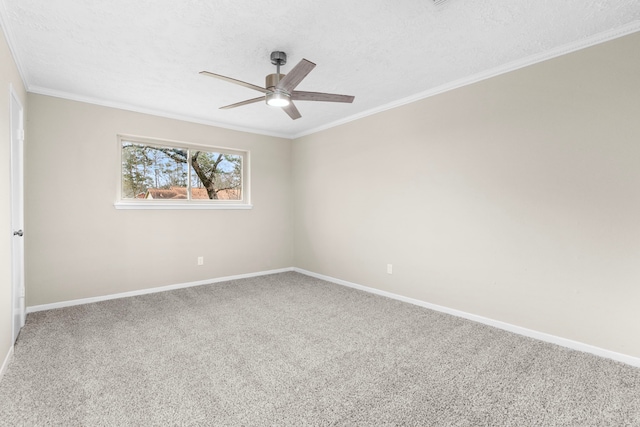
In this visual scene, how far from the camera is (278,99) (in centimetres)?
235

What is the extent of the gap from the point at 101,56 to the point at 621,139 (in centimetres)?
406

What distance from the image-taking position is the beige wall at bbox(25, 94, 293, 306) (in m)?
3.26

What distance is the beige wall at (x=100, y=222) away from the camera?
3264 millimetres

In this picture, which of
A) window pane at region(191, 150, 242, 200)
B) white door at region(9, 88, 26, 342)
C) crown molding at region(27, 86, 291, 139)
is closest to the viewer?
white door at region(9, 88, 26, 342)

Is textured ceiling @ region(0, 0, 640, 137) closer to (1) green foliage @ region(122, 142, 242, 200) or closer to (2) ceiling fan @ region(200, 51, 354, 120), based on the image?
(2) ceiling fan @ region(200, 51, 354, 120)

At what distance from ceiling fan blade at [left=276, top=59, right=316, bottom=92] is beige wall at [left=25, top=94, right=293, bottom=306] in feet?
8.34

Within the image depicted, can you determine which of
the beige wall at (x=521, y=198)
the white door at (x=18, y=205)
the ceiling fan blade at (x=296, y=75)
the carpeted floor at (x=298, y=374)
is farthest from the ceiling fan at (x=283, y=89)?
the white door at (x=18, y=205)

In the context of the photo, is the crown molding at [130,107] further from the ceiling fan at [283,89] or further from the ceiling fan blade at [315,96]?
the ceiling fan blade at [315,96]

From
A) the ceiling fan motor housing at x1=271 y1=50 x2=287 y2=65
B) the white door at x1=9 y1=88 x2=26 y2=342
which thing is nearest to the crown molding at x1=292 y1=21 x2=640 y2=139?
the ceiling fan motor housing at x1=271 y1=50 x2=287 y2=65

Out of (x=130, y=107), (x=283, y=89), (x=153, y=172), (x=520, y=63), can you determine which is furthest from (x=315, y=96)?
(x=153, y=172)

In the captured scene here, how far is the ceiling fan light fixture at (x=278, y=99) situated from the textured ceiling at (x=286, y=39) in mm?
399

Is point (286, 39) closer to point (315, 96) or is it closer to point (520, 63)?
point (315, 96)

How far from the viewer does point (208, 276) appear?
446cm

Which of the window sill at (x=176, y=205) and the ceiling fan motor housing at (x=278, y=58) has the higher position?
the ceiling fan motor housing at (x=278, y=58)
